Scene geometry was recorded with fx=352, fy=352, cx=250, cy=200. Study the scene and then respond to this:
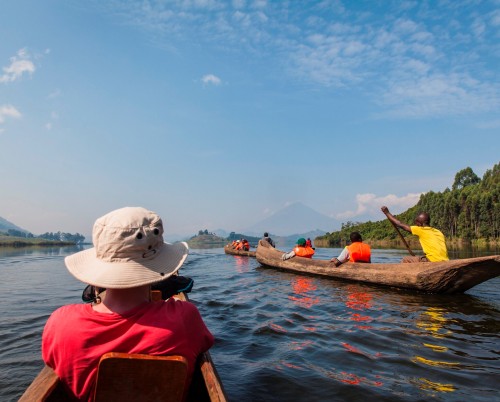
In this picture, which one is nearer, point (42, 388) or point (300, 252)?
point (42, 388)

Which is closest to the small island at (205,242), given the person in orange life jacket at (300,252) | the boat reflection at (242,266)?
the boat reflection at (242,266)

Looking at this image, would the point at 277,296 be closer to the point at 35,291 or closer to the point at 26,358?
the point at 26,358

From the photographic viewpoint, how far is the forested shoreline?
191 feet

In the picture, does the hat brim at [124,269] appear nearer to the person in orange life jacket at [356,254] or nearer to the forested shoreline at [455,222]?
the person in orange life jacket at [356,254]

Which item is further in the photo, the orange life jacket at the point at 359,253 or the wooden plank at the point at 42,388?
the orange life jacket at the point at 359,253

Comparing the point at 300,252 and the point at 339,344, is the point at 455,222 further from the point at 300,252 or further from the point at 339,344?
the point at 339,344

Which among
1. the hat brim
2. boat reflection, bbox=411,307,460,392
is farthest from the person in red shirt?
boat reflection, bbox=411,307,460,392

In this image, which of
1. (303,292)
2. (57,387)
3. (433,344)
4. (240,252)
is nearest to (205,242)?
(240,252)

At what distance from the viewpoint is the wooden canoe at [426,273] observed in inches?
323

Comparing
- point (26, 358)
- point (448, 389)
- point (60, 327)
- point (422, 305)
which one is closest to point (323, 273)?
point (422, 305)

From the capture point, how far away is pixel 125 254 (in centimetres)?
251

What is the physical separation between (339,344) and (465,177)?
361 feet

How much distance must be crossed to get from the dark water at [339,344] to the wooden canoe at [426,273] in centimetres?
28

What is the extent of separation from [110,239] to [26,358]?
4.52 metres
